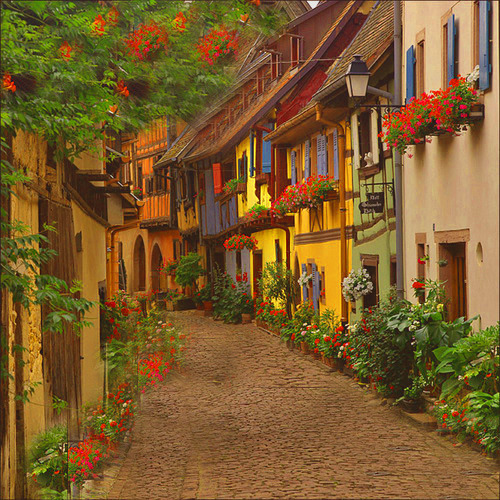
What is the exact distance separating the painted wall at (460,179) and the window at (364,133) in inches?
86.6

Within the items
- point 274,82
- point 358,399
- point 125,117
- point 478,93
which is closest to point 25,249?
point 125,117

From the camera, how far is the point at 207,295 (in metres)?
30.0

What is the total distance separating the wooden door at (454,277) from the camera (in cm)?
1138

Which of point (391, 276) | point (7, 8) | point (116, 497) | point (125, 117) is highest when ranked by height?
point (7, 8)

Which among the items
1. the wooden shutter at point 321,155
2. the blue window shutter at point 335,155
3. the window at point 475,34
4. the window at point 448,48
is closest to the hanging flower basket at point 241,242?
the wooden shutter at point 321,155

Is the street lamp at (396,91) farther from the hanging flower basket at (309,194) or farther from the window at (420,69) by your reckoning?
the hanging flower basket at (309,194)

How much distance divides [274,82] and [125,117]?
16963 mm

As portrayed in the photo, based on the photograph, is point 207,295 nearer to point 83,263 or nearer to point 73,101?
point 83,263

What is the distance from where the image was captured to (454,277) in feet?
38.0

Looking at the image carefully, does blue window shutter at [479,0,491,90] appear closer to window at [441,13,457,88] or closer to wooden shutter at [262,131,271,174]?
window at [441,13,457,88]

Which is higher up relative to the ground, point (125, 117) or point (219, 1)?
point (219, 1)

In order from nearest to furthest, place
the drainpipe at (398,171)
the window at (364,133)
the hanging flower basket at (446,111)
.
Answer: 1. the hanging flower basket at (446,111)
2. the drainpipe at (398,171)
3. the window at (364,133)

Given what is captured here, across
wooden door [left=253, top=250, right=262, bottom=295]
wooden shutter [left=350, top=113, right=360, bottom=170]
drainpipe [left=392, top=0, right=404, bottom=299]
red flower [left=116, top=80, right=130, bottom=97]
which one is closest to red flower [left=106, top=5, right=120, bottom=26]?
red flower [left=116, top=80, right=130, bottom=97]

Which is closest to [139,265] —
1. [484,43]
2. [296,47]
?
[296,47]
